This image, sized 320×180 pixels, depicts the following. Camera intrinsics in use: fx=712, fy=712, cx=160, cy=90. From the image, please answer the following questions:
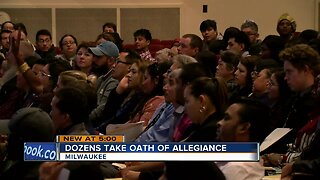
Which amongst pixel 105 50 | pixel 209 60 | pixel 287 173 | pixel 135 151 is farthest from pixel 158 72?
pixel 135 151

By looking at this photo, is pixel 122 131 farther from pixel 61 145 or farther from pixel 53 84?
pixel 61 145

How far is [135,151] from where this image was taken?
332 centimetres

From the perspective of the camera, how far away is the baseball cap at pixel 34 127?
127 inches

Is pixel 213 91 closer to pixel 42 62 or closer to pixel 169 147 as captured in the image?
pixel 169 147

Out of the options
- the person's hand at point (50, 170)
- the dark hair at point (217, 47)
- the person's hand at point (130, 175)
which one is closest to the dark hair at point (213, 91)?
the person's hand at point (130, 175)

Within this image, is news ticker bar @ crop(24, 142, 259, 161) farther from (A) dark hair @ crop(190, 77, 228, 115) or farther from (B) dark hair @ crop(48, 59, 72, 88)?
(B) dark hair @ crop(48, 59, 72, 88)

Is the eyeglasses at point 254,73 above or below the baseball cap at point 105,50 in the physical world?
below

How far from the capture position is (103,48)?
274 inches

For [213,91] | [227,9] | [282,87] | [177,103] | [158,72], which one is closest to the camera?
[213,91]

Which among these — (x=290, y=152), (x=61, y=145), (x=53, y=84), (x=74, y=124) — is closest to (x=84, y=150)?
(x=61, y=145)

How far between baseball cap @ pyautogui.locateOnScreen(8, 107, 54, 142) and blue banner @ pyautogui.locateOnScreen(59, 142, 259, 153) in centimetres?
9

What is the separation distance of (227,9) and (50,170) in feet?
33.7

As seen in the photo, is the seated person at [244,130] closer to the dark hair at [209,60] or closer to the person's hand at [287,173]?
the person's hand at [287,173]

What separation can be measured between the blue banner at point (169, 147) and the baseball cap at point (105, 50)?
365 centimetres
